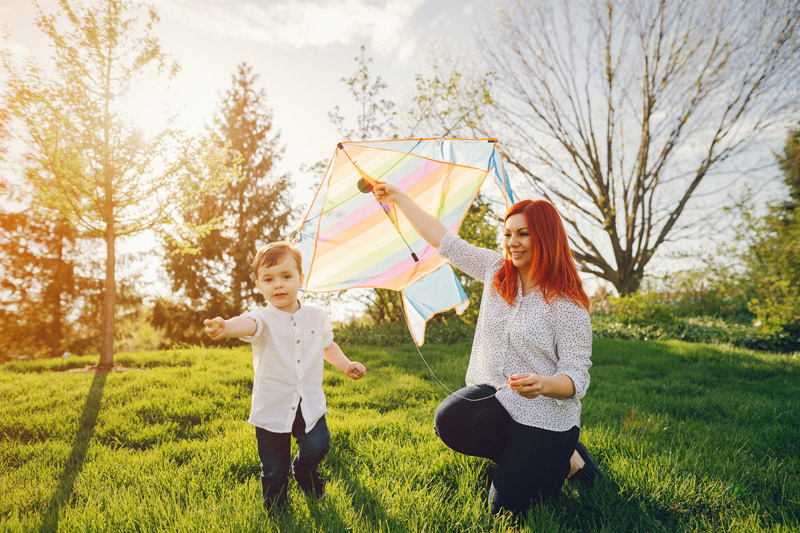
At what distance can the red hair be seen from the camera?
2.45 m

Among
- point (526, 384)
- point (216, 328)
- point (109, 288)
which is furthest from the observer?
point (109, 288)

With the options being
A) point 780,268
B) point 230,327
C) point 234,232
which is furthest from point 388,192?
point 234,232

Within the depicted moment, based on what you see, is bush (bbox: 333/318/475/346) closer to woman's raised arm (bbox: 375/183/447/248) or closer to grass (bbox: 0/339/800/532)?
grass (bbox: 0/339/800/532)

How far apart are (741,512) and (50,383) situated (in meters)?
→ 7.46

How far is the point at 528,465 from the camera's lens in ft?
7.64

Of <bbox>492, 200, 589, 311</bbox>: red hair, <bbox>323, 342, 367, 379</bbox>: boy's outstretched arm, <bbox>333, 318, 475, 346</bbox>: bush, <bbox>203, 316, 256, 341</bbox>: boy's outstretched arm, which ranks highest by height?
<bbox>492, 200, 589, 311</bbox>: red hair

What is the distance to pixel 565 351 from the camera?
2.31m

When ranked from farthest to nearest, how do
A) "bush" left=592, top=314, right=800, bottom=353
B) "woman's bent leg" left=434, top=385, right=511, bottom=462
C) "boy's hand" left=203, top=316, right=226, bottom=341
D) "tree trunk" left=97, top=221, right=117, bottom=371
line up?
"bush" left=592, top=314, right=800, bottom=353, "tree trunk" left=97, top=221, right=117, bottom=371, "woman's bent leg" left=434, top=385, right=511, bottom=462, "boy's hand" left=203, top=316, right=226, bottom=341

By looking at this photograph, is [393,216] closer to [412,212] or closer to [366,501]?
[412,212]

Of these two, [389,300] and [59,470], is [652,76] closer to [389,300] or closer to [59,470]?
[389,300]

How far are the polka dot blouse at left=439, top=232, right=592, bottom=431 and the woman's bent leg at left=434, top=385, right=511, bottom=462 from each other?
0.28 feet

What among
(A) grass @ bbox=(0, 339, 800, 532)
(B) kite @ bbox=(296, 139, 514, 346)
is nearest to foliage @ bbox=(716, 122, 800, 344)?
(A) grass @ bbox=(0, 339, 800, 532)

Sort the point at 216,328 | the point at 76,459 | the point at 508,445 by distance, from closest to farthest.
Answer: the point at 216,328 → the point at 508,445 → the point at 76,459

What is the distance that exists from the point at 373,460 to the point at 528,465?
1174 millimetres
